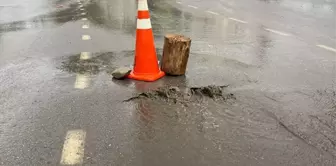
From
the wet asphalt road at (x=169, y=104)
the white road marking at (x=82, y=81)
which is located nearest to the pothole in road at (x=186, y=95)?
the wet asphalt road at (x=169, y=104)

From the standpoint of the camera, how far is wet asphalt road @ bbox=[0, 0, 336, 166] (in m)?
3.23

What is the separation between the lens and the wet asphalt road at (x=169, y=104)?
3229mm

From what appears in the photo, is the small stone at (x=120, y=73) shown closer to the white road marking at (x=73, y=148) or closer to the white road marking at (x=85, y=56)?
the white road marking at (x=85, y=56)

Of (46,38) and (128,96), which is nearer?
(128,96)

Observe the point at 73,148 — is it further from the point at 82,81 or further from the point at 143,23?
the point at 143,23

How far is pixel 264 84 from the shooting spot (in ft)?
16.5

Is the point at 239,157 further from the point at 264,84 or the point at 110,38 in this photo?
the point at 110,38

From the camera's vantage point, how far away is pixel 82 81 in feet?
16.7

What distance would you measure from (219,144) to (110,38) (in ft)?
17.1

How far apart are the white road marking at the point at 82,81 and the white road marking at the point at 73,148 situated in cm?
136

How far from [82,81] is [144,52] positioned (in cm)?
91

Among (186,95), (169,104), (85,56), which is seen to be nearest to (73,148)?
(169,104)

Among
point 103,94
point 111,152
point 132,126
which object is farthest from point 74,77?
point 111,152

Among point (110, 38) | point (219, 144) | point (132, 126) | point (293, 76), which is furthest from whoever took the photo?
point (110, 38)
